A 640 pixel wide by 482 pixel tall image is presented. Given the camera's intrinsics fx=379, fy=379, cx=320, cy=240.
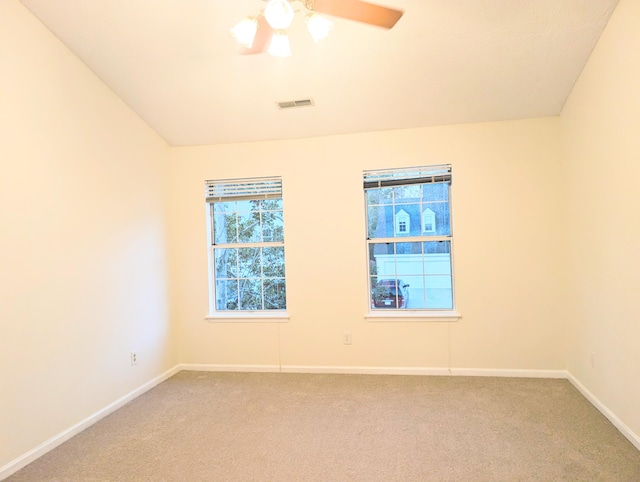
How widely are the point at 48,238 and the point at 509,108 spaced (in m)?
3.65

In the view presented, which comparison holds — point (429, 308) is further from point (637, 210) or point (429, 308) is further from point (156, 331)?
point (156, 331)

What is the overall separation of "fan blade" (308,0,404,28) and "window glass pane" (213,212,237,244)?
2.55 metres

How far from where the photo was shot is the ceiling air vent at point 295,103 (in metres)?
3.26

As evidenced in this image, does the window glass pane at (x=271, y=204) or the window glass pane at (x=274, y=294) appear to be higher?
the window glass pane at (x=271, y=204)

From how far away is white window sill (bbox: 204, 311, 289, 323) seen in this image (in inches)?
149

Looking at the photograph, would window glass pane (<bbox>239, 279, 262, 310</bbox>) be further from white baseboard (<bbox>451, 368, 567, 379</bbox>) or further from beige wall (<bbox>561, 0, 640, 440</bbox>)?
beige wall (<bbox>561, 0, 640, 440</bbox>)

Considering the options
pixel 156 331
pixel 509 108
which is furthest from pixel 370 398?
pixel 509 108

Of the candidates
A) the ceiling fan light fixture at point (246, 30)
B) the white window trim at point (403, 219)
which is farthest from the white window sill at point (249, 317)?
the ceiling fan light fixture at point (246, 30)

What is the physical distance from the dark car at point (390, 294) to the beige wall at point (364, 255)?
0.55 ft

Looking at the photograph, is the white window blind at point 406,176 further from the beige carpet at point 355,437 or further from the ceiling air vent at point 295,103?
the beige carpet at point 355,437

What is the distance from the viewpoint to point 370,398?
3.05m

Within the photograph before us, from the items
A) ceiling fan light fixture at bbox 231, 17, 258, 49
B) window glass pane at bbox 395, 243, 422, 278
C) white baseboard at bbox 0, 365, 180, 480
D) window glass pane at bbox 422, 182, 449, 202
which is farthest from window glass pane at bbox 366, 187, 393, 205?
white baseboard at bbox 0, 365, 180, 480

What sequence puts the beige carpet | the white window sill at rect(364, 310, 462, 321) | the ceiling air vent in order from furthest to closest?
the white window sill at rect(364, 310, 462, 321) → the ceiling air vent → the beige carpet

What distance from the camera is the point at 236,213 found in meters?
4.00
